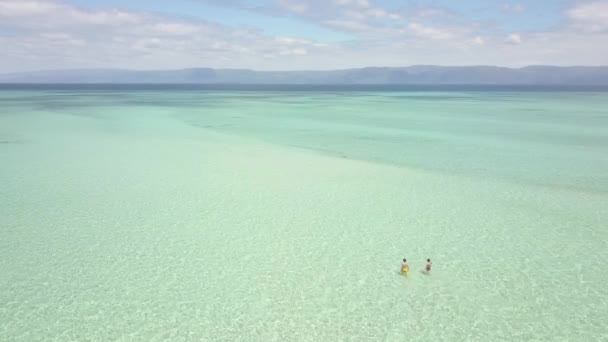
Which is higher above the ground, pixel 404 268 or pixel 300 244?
pixel 404 268

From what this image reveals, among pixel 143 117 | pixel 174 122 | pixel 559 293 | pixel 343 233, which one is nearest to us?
pixel 559 293

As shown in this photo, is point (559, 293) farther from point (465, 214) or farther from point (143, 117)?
point (143, 117)

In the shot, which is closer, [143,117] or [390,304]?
[390,304]

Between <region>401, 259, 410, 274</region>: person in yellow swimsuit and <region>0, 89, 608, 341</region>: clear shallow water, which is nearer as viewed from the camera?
<region>0, 89, 608, 341</region>: clear shallow water

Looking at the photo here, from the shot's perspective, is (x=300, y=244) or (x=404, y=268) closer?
(x=404, y=268)

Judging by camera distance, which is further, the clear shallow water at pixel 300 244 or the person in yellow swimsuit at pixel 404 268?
the person in yellow swimsuit at pixel 404 268

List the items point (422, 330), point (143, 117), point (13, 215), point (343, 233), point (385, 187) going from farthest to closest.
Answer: point (143, 117)
point (385, 187)
point (13, 215)
point (343, 233)
point (422, 330)

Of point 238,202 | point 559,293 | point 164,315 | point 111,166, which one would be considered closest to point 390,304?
point 559,293
